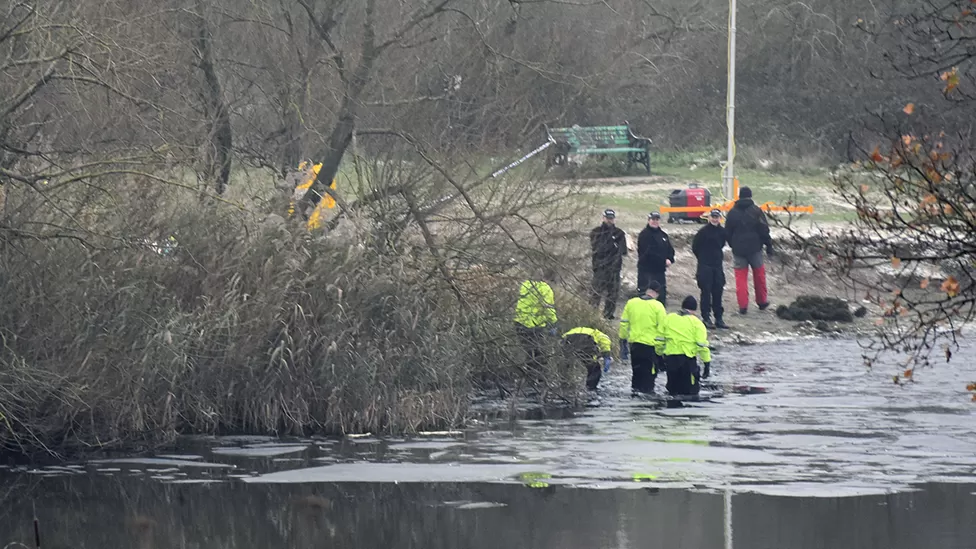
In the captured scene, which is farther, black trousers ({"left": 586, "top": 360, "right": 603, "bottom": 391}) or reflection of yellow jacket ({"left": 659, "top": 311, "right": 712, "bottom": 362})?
black trousers ({"left": 586, "top": 360, "right": 603, "bottom": 391})

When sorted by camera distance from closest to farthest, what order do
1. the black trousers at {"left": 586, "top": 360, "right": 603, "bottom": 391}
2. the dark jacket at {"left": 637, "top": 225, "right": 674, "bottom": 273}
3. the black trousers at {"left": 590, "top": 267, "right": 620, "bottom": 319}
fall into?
the black trousers at {"left": 586, "top": 360, "right": 603, "bottom": 391} < the black trousers at {"left": 590, "top": 267, "right": 620, "bottom": 319} < the dark jacket at {"left": 637, "top": 225, "right": 674, "bottom": 273}

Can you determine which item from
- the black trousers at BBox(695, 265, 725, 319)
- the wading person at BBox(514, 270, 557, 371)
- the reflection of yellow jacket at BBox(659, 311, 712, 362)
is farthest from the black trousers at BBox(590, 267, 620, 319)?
the wading person at BBox(514, 270, 557, 371)

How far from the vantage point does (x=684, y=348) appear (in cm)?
1883

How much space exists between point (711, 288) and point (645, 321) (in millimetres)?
7530

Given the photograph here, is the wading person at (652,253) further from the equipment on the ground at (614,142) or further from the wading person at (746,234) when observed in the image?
the equipment on the ground at (614,142)

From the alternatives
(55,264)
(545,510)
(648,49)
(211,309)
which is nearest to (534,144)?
(211,309)

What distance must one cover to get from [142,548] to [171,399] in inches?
177

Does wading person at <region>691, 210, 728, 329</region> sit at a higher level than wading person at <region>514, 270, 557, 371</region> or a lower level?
higher

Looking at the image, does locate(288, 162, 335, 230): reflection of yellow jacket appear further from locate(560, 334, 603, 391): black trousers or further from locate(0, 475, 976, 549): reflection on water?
locate(0, 475, 976, 549): reflection on water

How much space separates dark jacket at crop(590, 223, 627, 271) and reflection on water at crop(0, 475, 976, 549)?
10455mm

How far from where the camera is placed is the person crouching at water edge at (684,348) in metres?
18.7

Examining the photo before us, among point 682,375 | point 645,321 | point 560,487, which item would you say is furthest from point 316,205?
point 560,487


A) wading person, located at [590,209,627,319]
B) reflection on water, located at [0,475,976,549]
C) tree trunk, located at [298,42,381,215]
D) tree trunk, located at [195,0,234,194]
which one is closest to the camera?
reflection on water, located at [0,475,976,549]

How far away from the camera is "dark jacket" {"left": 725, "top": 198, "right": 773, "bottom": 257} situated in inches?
1063
